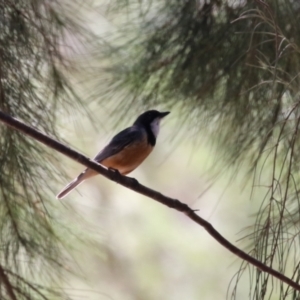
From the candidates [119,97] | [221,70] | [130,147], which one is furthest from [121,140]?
[221,70]

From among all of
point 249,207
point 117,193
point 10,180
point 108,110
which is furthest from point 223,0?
point 117,193

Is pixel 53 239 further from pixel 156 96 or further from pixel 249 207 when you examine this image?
pixel 249 207

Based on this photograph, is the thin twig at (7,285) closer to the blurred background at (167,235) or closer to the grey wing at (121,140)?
the grey wing at (121,140)

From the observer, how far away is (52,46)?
174cm

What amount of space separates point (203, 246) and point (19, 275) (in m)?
1.61

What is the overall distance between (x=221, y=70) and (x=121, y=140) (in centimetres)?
45

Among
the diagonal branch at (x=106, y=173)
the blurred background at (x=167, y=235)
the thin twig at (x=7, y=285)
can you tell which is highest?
the blurred background at (x=167, y=235)

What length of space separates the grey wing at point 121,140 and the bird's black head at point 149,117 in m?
0.03

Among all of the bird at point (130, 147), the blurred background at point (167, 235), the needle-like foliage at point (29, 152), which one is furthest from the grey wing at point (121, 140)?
the blurred background at point (167, 235)

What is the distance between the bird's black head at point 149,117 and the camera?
2.04m

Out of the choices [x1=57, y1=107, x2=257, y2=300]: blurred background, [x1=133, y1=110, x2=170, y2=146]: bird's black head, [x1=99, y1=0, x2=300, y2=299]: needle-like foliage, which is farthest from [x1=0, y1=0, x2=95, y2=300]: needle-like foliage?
[x1=57, y1=107, x2=257, y2=300]: blurred background

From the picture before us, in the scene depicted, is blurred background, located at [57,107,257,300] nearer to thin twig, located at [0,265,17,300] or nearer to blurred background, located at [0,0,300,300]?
blurred background, located at [0,0,300,300]

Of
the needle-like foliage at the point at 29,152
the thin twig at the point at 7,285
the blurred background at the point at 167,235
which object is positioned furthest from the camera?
the blurred background at the point at 167,235

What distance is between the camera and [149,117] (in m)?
2.15
